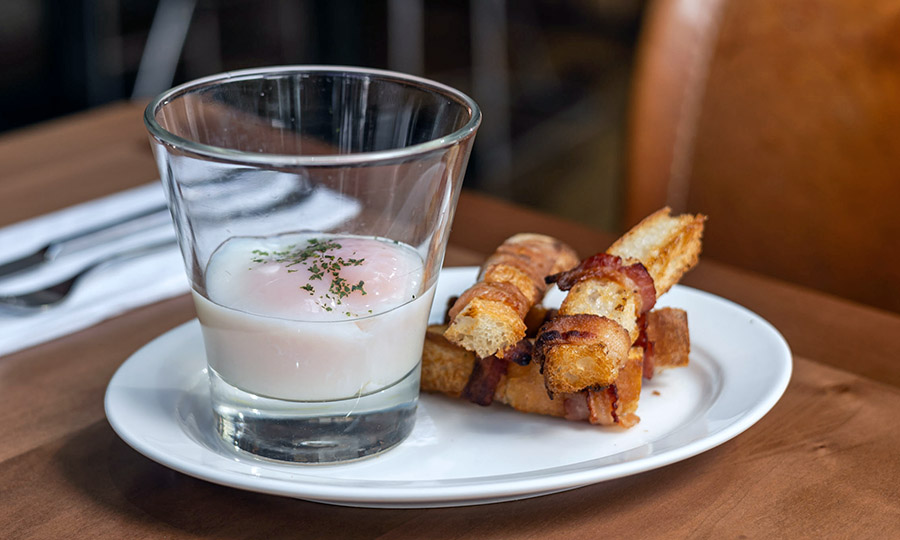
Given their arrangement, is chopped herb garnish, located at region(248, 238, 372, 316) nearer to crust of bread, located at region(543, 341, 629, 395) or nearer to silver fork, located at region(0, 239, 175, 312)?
crust of bread, located at region(543, 341, 629, 395)

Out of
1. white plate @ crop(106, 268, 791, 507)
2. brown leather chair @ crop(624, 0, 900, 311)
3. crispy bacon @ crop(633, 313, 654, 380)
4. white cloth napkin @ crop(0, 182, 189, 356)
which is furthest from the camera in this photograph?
brown leather chair @ crop(624, 0, 900, 311)

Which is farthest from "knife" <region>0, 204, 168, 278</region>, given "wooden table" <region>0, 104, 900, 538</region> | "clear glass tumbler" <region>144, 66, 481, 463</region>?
"clear glass tumbler" <region>144, 66, 481, 463</region>

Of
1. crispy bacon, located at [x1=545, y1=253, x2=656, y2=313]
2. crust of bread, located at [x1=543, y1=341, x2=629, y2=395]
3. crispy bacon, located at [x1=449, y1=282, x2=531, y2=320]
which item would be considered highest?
crispy bacon, located at [x1=545, y1=253, x2=656, y2=313]

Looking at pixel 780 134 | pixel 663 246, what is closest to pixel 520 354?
pixel 663 246

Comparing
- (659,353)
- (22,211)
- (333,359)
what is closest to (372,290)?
(333,359)

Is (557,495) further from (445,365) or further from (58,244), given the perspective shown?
(58,244)

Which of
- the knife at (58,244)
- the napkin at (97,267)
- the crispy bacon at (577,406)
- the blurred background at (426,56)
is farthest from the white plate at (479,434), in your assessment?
the blurred background at (426,56)
